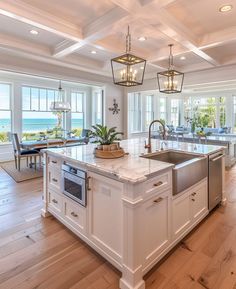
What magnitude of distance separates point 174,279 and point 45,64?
5.17m

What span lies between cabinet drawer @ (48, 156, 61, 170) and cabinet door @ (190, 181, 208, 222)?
65.1 inches

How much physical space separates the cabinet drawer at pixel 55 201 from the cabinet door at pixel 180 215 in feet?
A: 4.56

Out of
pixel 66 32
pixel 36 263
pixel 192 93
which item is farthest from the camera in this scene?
pixel 192 93

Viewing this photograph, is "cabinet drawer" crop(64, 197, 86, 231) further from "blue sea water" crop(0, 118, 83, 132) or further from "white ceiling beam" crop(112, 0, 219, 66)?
"blue sea water" crop(0, 118, 83, 132)

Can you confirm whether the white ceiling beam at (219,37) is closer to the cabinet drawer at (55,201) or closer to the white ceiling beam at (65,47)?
the white ceiling beam at (65,47)

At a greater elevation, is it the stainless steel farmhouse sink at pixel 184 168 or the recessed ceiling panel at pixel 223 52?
the recessed ceiling panel at pixel 223 52

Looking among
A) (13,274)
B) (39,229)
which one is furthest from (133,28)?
(13,274)

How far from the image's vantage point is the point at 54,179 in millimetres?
2609

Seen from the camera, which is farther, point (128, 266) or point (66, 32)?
point (66, 32)

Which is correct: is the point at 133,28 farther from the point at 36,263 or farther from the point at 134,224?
the point at 36,263

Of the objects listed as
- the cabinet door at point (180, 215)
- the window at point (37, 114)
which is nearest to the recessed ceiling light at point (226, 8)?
the cabinet door at point (180, 215)

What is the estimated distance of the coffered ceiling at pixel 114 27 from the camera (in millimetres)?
2637

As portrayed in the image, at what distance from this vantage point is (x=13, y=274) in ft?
5.84

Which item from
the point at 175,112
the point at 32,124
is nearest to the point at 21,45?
the point at 32,124
